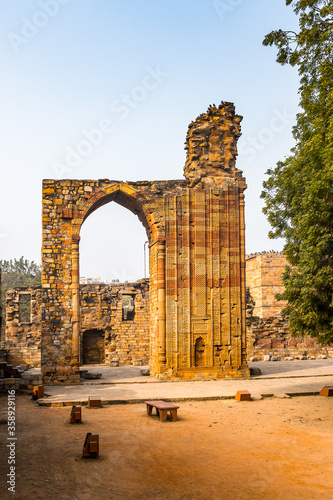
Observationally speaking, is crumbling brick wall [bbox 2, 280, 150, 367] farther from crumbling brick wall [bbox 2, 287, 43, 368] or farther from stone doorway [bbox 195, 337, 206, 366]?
stone doorway [bbox 195, 337, 206, 366]

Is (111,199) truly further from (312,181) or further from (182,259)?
(312,181)

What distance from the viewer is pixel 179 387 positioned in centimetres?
1380

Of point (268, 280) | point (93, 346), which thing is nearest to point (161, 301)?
point (93, 346)

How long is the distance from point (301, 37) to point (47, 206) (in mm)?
9793

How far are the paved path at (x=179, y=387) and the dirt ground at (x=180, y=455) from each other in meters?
1.15

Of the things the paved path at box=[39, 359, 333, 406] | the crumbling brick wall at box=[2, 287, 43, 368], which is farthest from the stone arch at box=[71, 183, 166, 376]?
the crumbling brick wall at box=[2, 287, 43, 368]

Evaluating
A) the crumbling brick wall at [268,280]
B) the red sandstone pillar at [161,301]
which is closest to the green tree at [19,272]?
the crumbling brick wall at [268,280]

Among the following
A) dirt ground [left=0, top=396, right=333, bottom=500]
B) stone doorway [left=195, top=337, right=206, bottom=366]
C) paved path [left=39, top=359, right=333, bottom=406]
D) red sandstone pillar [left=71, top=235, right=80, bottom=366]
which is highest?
red sandstone pillar [left=71, top=235, right=80, bottom=366]

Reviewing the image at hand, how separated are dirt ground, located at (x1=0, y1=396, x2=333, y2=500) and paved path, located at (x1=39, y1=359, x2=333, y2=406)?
115 cm

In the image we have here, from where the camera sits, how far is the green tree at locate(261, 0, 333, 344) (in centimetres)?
861

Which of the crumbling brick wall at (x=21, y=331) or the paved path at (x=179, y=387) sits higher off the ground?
the crumbling brick wall at (x=21, y=331)

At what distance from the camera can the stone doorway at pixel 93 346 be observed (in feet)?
74.7

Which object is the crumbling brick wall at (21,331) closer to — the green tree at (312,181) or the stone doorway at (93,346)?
the stone doorway at (93,346)

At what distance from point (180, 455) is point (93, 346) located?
1606 cm
